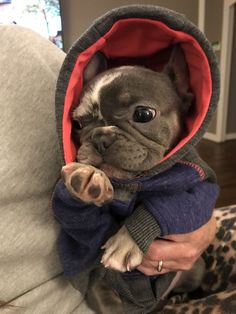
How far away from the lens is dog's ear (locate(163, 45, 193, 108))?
87 cm

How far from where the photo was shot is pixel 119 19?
0.77 metres

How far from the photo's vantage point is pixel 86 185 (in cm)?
63

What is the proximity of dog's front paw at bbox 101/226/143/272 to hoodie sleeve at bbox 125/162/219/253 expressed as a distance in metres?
0.01

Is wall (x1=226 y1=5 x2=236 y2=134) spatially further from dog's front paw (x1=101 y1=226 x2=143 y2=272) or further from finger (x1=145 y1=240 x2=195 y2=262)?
dog's front paw (x1=101 y1=226 x2=143 y2=272)

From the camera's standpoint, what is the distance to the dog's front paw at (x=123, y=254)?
730 millimetres

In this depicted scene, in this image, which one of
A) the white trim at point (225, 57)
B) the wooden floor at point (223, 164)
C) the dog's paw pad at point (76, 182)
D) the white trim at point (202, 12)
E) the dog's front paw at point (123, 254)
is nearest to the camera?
the dog's paw pad at point (76, 182)

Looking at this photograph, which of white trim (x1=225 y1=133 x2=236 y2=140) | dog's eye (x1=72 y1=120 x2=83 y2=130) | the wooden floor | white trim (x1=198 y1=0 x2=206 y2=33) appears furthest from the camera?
white trim (x1=225 y1=133 x2=236 y2=140)

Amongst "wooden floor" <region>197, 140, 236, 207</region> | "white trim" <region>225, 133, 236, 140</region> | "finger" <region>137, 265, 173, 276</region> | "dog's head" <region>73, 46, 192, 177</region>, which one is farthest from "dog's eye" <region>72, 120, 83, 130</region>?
"white trim" <region>225, 133, 236, 140</region>

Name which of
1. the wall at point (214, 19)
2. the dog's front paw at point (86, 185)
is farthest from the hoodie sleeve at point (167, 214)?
the wall at point (214, 19)

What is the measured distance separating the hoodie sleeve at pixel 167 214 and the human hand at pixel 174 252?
46mm

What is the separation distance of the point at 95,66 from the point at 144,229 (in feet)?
1.26

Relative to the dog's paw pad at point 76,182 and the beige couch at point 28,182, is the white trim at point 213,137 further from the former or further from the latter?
the dog's paw pad at point 76,182

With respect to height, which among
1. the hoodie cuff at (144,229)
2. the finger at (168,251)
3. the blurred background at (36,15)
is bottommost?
the blurred background at (36,15)

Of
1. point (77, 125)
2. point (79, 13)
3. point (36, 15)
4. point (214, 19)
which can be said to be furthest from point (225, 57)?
point (77, 125)
